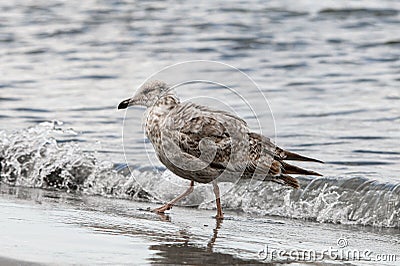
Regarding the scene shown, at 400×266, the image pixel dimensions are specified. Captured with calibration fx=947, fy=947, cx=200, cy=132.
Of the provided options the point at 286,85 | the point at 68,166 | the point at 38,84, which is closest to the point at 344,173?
the point at 68,166

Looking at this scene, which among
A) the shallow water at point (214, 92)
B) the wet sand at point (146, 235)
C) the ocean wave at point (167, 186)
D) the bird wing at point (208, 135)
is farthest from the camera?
the shallow water at point (214, 92)

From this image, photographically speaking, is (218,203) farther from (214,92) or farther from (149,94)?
(214,92)

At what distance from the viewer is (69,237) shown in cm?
534

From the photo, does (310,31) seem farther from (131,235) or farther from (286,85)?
(131,235)

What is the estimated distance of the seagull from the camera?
20.9ft

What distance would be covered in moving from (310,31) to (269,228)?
10.3 meters

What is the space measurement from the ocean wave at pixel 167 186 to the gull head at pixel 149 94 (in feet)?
3.42

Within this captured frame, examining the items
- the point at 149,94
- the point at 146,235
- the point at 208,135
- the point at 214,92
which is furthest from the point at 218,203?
the point at 214,92

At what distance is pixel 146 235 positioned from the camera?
5.70 m

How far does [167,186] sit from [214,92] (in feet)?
12.6

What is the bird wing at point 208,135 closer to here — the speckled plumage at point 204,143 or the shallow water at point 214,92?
the speckled plumage at point 204,143

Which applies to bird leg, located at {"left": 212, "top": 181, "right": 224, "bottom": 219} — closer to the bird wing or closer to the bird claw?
the bird claw

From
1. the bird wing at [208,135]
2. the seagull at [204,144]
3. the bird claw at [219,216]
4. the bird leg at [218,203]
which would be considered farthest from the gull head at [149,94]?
the bird claw at [219,216]

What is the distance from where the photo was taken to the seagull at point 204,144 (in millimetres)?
6375
